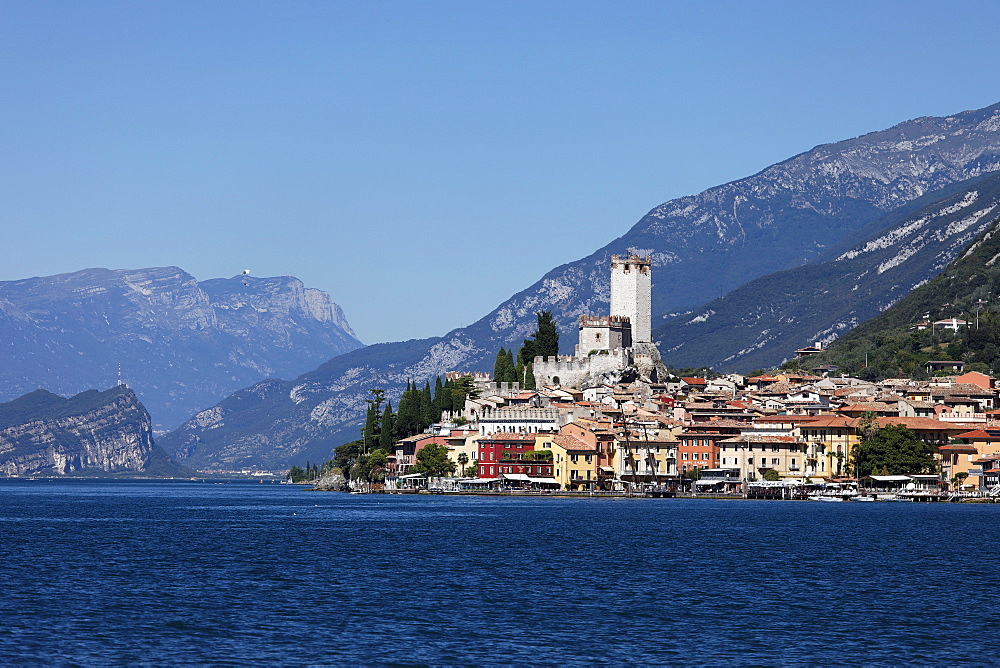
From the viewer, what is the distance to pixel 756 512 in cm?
11362

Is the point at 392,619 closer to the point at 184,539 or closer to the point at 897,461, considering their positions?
the point at 184,539

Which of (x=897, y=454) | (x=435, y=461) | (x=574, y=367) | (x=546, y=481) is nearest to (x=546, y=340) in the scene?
(x=574, y=367)

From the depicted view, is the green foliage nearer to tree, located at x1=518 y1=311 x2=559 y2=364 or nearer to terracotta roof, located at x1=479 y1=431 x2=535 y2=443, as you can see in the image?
terracotta roof, located at x1=479 y1=431 x2=535 y2=443

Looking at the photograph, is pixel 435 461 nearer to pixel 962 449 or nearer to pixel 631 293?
pixel 631 293

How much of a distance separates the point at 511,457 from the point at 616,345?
2824 cm

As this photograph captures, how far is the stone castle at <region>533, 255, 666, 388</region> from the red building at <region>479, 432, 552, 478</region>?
21610 millimetres

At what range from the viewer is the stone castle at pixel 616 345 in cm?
17225

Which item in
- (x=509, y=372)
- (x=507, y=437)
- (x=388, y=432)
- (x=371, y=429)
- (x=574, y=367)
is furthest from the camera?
(x=371, y=429)

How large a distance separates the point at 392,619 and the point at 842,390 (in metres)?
131

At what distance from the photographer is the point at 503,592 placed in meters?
55.5

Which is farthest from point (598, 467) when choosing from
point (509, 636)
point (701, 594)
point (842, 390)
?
point (509, 636)

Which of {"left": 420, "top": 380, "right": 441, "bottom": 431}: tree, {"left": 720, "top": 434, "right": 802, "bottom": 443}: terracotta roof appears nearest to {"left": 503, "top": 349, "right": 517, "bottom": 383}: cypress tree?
{"left": 420, "top": 380, "right": 441, "bottom": 431}: tree

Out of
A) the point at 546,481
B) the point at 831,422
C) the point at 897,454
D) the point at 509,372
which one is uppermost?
the point at 509,372

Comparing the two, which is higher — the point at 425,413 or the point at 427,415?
the point at 425,413
